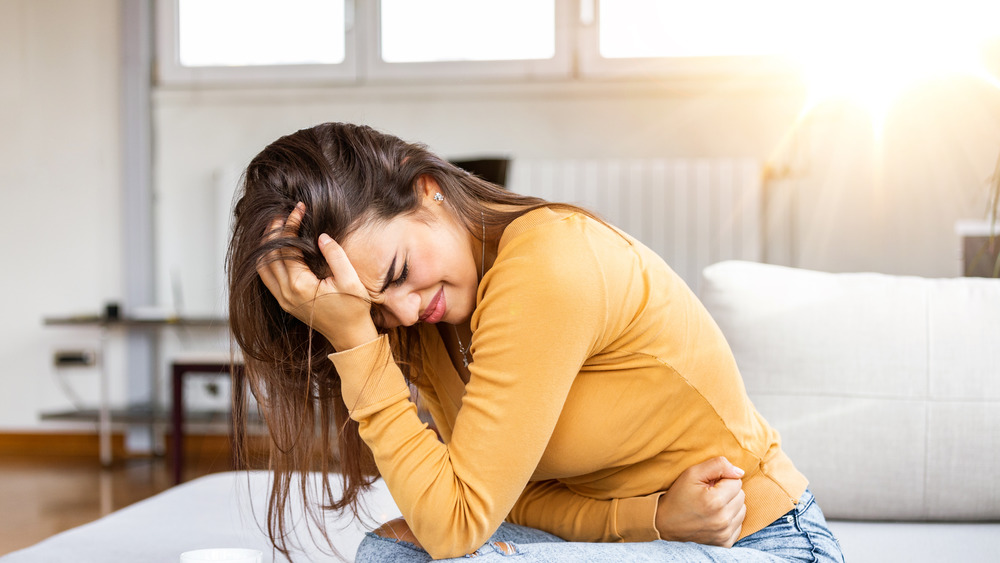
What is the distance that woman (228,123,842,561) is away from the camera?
2.95 feet

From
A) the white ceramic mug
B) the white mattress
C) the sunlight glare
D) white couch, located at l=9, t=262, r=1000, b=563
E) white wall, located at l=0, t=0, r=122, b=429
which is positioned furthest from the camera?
white wall, located at l=0, t=0, r=122, b=429

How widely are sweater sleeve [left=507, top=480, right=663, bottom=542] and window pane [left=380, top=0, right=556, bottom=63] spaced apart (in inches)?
112

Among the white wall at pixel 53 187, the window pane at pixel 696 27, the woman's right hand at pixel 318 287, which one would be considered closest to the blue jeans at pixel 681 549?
the woman's right hand at pixel 318 287

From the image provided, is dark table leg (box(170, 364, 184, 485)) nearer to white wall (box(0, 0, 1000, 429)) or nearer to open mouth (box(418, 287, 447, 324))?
white wall (box(0, 0, 1000, 429))

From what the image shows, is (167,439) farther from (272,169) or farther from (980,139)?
(980,139)

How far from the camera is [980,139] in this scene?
348cm

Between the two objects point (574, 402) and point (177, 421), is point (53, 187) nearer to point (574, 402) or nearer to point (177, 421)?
point (177, 421)

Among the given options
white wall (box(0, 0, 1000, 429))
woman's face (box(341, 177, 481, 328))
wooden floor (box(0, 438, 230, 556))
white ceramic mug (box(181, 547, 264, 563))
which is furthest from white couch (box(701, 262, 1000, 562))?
white wall (box(0, 0, 1000, 429))

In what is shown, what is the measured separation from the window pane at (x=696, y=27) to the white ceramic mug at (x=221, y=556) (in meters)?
3.17

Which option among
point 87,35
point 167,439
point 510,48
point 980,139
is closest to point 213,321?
point 167,439

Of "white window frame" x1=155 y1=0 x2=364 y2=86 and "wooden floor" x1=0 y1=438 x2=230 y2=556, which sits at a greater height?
"white window frame" x1=155 y1=0 x2=364 y2=86

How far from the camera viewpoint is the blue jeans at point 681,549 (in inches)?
36.2

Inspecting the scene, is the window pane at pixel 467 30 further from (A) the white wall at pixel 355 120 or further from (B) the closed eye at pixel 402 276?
(B) the closed eye at pixel 402 276

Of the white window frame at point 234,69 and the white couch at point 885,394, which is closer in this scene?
the white couch at point 885,394
